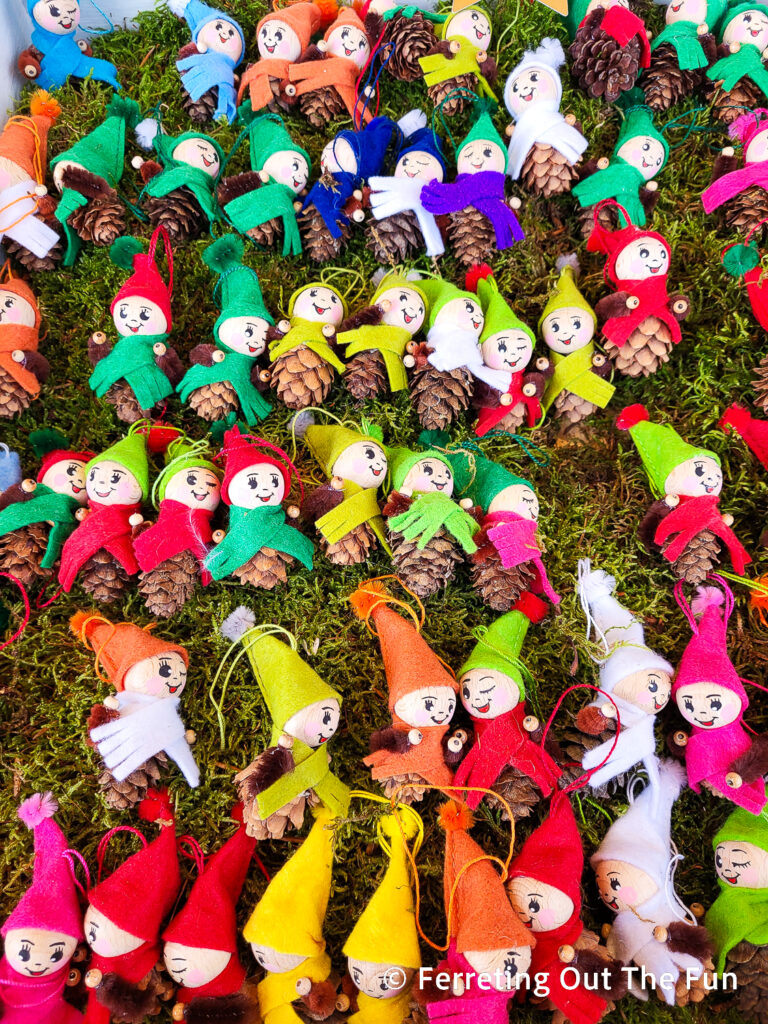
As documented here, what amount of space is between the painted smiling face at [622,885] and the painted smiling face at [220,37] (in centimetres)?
186

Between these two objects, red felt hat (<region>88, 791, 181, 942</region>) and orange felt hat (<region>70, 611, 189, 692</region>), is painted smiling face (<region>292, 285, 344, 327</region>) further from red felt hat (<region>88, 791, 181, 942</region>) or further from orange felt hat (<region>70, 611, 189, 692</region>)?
red felt hat (<region>88, 791, 181, 942</region>)

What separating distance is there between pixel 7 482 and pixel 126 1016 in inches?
36.0

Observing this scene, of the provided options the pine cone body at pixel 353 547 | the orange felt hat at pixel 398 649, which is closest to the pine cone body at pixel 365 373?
the pine cone body at pixel 353 547

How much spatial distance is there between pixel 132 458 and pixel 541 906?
1.02 m

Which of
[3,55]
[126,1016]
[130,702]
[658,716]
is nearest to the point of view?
[126,1016]

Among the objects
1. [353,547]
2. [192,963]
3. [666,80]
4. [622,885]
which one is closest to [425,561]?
[353,547]

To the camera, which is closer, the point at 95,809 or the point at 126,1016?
the point at 126,1016

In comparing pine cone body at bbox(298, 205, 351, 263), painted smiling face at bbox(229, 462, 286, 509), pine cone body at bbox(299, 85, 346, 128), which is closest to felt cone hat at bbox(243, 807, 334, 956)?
painted smiling face at bbox(229, 462, 286, 509)

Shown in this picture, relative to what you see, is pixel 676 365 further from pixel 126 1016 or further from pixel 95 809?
pixel 126 1016

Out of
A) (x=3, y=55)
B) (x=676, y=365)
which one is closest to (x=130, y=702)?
(x=676, y=365)

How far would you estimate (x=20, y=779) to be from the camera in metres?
1.18

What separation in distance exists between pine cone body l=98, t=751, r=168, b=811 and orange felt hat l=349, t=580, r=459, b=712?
1.34ft

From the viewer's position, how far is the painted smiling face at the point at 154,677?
1168 mm

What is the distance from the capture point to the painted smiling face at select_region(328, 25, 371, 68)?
5.23 feet
